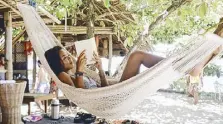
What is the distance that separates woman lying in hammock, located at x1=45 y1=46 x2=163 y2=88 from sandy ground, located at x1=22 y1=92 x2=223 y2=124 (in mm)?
2812

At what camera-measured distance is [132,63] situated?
251 cm

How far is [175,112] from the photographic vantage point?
6.44 meters

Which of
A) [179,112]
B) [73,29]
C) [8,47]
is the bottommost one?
[179,112]

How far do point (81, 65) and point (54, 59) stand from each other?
0.23m

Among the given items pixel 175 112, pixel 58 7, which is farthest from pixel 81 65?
pixel 175 112

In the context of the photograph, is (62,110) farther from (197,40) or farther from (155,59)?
(197,40)

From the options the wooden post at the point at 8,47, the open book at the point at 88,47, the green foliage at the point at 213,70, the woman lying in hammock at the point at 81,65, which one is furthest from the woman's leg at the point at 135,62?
the green foliage at the point at 213,70

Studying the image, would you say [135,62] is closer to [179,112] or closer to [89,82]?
[89,82]

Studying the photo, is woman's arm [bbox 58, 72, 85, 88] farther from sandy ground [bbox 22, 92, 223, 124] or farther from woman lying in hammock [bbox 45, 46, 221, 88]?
sandy ground [bbox 22, 92, 223, 124]

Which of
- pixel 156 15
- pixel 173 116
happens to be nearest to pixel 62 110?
pixel 173 116

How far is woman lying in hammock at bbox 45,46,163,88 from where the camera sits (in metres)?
2.46

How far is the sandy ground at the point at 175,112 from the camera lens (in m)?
5.59

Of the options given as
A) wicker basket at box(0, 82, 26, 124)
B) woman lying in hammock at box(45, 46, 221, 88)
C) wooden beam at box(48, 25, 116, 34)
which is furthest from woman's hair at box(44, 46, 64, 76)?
wooden beam at box(48, 25, 116, 34)

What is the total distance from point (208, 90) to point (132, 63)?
7580 mm
